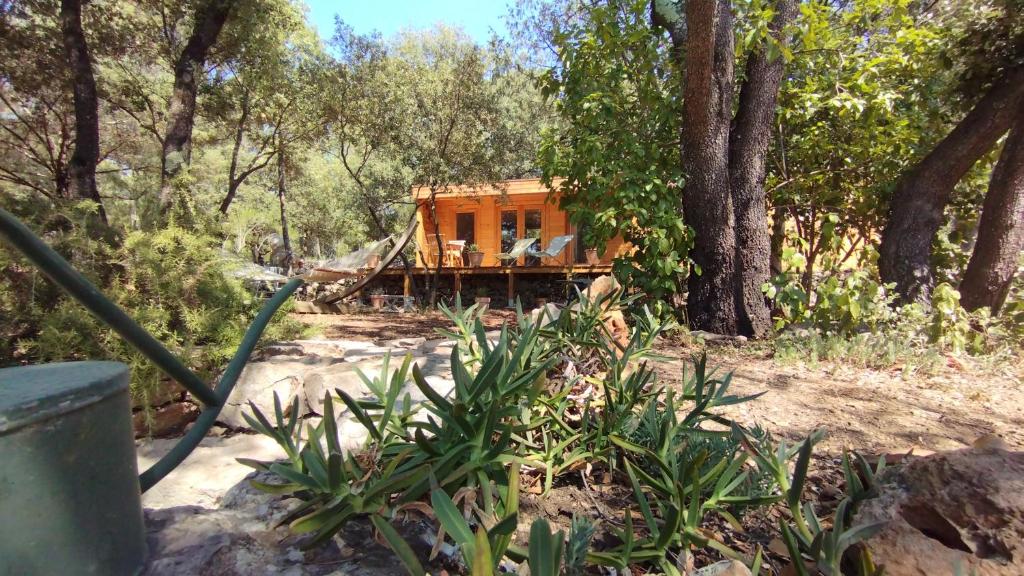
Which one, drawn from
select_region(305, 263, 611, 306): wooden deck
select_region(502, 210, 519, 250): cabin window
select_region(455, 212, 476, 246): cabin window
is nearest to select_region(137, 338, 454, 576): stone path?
select_region(305, 263, 611, 306): wooden deck

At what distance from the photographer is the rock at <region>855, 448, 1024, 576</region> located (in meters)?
1.02

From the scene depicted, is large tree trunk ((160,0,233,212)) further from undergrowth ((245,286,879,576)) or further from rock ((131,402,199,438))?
undergrowth ((245,286,879,576))

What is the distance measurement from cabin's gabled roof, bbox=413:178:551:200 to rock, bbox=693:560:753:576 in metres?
10.2

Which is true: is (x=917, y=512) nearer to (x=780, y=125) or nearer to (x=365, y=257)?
(x=780, y=125)

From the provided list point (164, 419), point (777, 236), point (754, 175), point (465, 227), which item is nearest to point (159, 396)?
point (164, 419)

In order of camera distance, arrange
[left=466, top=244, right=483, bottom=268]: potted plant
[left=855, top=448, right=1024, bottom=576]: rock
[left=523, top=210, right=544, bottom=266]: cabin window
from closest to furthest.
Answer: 1. [left=855, top=448, right=1024, bottom=576]: rock
2. [left=466, top=244, right=483, bottom=268]: potted plant
3. [left=523, top=210, right=544, bottom=266]: cabin window

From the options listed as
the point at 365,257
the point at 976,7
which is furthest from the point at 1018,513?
the point at 365,257

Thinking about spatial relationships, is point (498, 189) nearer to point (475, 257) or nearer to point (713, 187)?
point (475, 257)

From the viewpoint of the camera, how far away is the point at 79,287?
57cm

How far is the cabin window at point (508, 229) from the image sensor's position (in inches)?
599

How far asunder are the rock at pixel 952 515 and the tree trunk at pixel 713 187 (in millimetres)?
3618

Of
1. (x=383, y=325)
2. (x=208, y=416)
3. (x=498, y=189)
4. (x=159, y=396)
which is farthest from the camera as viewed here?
(x=498, y=189)

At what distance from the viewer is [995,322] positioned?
435 cm

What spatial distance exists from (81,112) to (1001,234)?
8839 mm
